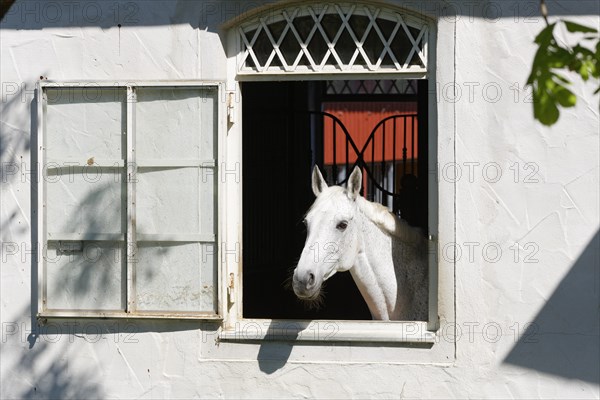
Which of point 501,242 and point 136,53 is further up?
point 136,53

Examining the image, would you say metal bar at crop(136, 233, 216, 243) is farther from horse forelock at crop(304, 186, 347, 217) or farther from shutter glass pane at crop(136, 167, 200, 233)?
horse forelock at crop(304, 186, 347, 217)

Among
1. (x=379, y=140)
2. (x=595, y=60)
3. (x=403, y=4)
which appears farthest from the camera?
(x=379, y=140)

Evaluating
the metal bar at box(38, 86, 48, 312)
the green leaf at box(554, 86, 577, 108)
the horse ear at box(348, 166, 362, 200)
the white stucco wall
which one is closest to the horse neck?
the horse ear at box(348, 166, 362, 200)

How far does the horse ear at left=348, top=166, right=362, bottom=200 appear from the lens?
6895 mm

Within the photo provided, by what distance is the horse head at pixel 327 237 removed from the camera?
21.1ft

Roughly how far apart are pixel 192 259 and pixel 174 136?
83 cm

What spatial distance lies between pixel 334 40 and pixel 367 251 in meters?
1.53

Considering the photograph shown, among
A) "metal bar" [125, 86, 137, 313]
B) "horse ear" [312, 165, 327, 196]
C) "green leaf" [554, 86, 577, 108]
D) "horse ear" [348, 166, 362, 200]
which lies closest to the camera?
"green leaf" [554, 86, 577, 108]

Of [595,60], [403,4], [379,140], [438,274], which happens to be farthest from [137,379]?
[379,140]

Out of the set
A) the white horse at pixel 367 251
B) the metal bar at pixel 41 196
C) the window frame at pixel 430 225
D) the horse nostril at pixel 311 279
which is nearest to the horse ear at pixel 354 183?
the white horse at pixel 367 251

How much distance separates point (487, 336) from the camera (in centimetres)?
660

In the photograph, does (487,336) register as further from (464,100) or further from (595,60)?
(595,60)

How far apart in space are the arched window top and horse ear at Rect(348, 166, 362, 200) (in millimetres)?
700

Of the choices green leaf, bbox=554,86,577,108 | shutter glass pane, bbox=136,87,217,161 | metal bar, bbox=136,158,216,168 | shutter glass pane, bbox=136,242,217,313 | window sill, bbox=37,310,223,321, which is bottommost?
window sill, bbox=37,310,223,321
